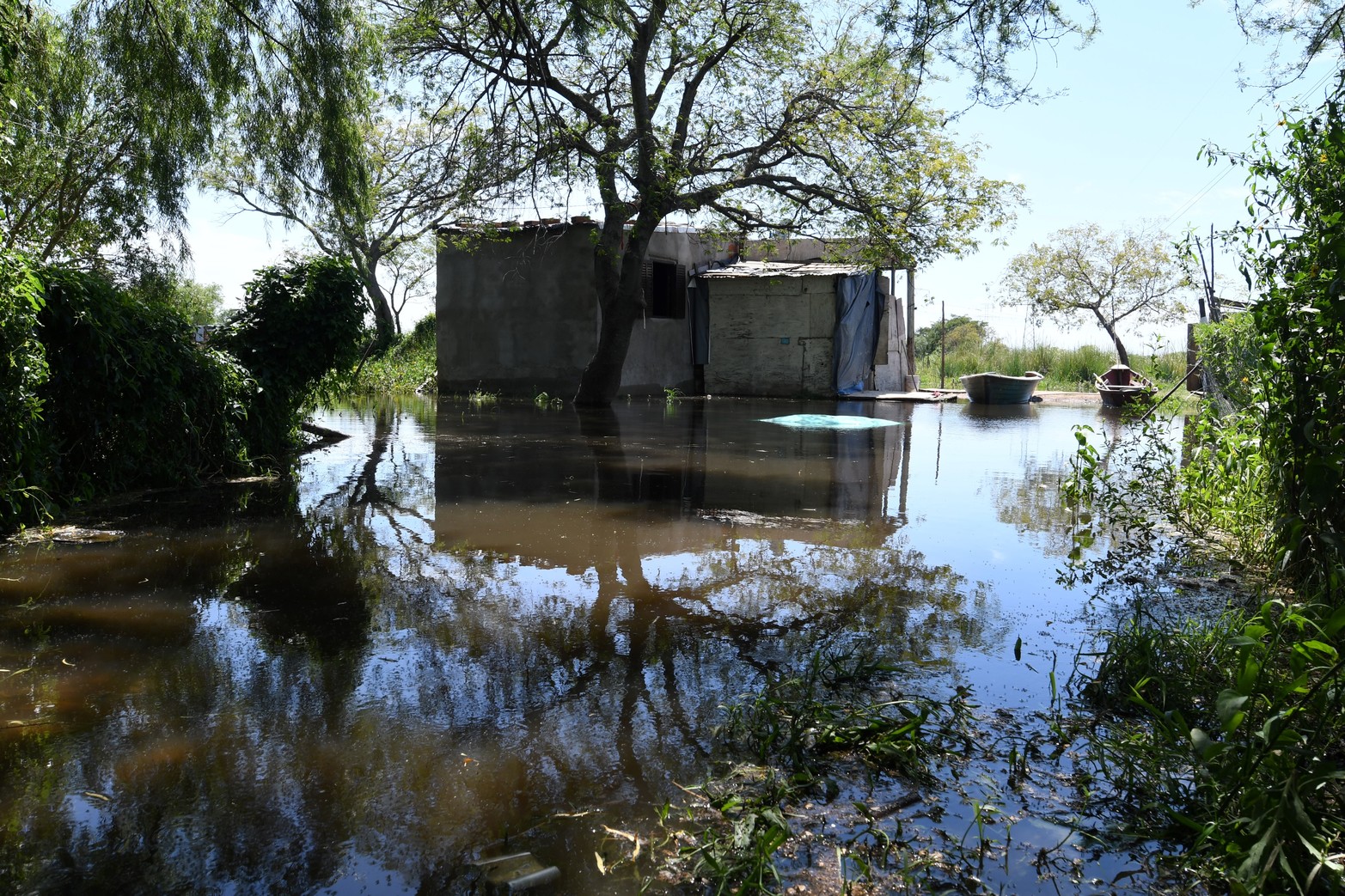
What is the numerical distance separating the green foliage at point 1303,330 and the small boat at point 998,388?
55.9ft

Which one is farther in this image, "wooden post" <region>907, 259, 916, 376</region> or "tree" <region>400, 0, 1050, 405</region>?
"wooden post" <region>907, 259, 916, 376</region>

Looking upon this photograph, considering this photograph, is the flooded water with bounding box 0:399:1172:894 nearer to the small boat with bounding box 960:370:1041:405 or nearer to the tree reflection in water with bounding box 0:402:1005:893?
the tree reflection in water with bounding box 0:402:1005:893

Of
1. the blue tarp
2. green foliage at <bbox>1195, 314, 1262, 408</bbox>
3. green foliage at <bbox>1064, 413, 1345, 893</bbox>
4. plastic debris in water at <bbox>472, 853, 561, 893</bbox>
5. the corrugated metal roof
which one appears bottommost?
plastic debris in water at <bbox>472, 853, 561, 893</bbox>

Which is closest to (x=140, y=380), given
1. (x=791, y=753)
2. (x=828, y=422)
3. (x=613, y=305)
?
(x=791, y=753)

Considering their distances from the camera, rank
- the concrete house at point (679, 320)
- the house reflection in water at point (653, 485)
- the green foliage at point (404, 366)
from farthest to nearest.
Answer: the green foliage at point (404, 366)
the concrete house at point (679, 320)
the house reflection in water at point (653, 485)

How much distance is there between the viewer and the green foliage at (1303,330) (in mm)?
3314

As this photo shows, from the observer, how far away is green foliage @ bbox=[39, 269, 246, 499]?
20.4ft

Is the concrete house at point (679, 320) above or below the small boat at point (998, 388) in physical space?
above

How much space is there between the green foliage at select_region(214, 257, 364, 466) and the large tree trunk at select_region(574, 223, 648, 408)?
24.9 ft

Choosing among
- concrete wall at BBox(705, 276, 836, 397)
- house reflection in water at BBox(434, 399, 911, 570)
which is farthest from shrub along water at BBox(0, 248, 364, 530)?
concrete wall at BBox(705, 276, 836, 397)

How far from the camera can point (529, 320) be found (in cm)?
2112

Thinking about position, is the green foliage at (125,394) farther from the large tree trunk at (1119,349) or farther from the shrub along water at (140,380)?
the large tree trunk at (1119,349)

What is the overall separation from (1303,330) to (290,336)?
825cm

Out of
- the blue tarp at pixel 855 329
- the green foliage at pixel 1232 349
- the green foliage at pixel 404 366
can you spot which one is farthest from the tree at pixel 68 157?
the blue tarp at pixel 855 329
